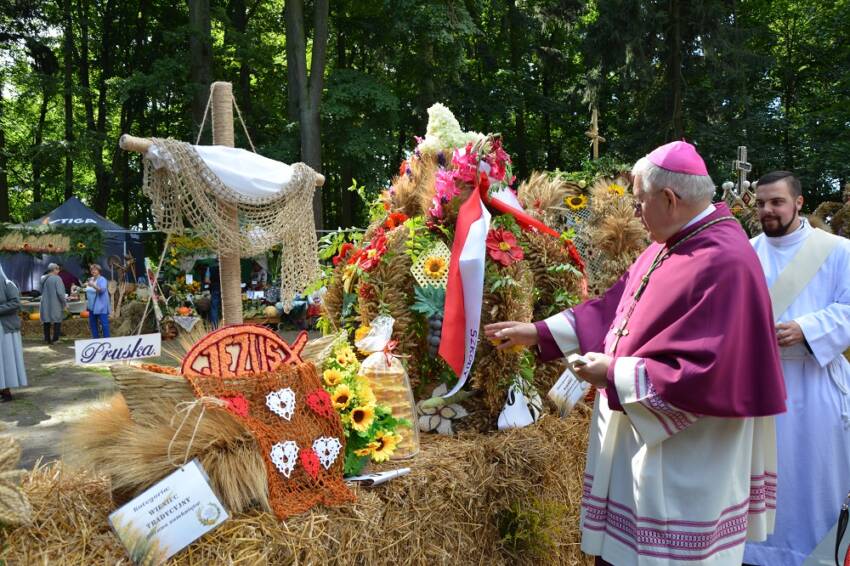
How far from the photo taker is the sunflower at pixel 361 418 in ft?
8.28

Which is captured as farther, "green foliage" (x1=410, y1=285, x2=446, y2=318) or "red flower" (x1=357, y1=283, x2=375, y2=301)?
"red flower" (x1=357, y1=283, x2=375, y2=301)

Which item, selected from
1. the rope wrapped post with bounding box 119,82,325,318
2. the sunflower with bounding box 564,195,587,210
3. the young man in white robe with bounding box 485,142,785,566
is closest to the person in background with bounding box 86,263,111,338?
the rope wrapped post with bounding box 119,82,325,318

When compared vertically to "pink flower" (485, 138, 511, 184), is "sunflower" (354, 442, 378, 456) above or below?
below

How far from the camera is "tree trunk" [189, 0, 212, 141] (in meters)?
15.8

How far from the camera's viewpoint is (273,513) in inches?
83.5

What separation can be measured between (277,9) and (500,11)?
27.3 feet

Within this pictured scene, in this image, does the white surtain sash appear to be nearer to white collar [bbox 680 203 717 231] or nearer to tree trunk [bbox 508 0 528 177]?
white collar [bbox 680 203 717 231]

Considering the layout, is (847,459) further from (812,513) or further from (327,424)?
(327,424)

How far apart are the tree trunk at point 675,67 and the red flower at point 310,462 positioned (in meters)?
16.2

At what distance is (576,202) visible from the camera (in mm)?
4883

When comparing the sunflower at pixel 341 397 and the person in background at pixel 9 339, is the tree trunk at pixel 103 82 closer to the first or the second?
the person in background at pixel 9 339

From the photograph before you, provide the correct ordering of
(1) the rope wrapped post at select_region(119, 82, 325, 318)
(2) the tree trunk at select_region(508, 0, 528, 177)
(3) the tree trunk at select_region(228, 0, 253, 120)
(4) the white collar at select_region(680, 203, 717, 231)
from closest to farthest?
(4) the white collar at select_region(680, 203, 717, 231)
(1) the rope wrapped post at select_region(119, 82, 325, 318)
(3) the tree trunk at select_region(228, 0, 253, 120)
(2) the tree trunk at select_region(508, 0, 528, 177)

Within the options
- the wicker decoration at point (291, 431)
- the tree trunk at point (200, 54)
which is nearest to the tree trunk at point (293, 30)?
the tree trunk at point (200, 54)

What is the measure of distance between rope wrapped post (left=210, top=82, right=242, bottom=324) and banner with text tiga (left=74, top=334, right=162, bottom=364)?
0.74 meters
